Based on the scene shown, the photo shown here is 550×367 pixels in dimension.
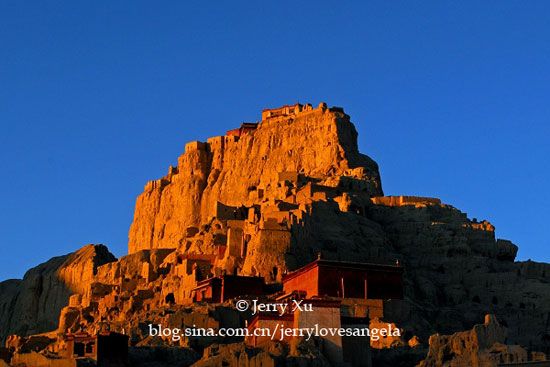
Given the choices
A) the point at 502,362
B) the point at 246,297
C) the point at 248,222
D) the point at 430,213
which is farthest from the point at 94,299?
the point at 502,362

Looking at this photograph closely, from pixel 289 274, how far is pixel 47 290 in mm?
50406

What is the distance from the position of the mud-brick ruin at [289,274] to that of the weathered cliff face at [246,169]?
206 mm

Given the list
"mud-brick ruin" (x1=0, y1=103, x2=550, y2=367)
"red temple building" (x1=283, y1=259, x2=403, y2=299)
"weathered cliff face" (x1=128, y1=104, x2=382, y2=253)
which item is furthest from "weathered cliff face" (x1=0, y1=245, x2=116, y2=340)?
"red temple building" (x1=283, y1=259, x2=403, y2=299)

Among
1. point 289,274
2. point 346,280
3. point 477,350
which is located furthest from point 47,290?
point 477,350

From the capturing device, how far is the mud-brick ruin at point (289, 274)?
6850cm

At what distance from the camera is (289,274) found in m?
84.8

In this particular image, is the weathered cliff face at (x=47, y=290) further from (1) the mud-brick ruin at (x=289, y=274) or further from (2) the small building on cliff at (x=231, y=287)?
(2) the small building on cliff at (x=231, y=287)

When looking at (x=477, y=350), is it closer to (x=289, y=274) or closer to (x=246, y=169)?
(x=289, y=274)

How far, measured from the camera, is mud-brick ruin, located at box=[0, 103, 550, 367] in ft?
225

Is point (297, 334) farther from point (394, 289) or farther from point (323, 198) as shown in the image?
point (323, 198)

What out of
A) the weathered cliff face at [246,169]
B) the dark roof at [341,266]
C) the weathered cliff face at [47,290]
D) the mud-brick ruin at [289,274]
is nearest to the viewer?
the mud-brick ruin at [289,274]

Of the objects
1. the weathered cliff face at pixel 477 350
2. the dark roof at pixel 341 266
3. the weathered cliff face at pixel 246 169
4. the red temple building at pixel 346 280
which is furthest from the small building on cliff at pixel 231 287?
the weathered cliff face at pixel 246 169

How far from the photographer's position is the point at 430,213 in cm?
11331

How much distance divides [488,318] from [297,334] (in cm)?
1138
